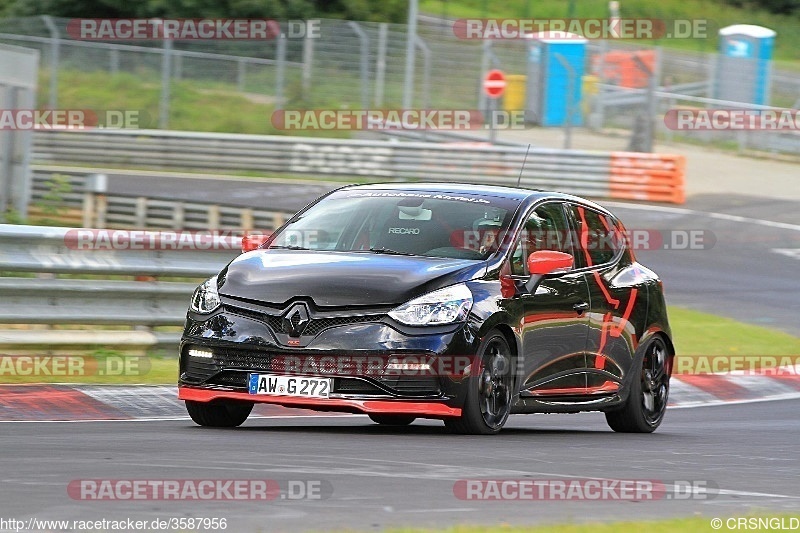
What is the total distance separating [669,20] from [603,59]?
99.8ft

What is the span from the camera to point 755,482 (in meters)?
8.06

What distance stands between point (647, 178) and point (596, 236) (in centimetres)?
1885

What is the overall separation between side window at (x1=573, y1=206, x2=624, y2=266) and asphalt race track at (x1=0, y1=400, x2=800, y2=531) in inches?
46.4

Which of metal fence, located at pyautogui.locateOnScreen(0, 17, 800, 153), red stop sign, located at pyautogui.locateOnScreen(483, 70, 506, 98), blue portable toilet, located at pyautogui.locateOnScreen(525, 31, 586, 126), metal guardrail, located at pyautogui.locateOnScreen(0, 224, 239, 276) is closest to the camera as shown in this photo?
metal guardrail, located at pyautogui.locateOnScreen(0, 224, 239, 276)

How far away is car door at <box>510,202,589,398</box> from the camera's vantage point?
394 inches

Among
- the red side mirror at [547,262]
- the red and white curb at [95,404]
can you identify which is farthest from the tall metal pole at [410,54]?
the red side mirror at [547,262]

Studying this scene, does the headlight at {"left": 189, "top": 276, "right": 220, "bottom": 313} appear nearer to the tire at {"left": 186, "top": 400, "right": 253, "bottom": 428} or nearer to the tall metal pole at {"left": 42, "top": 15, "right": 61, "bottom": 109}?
the tire at {"left": 186, "top": 400, "right": 253, "bottom": 428}

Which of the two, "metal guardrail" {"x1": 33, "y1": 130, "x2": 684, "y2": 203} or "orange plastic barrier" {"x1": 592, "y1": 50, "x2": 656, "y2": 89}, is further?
"orange plastic barrier" {"x1": 592, "y1": 50, "x2": 656, "y2": 89}

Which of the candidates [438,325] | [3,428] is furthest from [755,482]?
[3,428]

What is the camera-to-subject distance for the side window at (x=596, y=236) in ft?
36.2

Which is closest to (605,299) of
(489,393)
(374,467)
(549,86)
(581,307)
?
(581,307)

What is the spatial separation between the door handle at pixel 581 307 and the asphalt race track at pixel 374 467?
31.3 inches

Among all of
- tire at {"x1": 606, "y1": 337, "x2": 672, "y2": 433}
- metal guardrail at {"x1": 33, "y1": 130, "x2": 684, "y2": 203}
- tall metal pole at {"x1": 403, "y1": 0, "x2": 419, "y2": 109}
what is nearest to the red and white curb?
tire at {"x1": 606, "y1": 337, "x2": 672, "y2": 433}

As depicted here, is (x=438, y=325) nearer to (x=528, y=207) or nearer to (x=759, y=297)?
(x=528, y=207)
